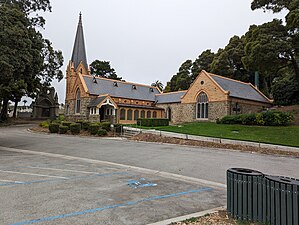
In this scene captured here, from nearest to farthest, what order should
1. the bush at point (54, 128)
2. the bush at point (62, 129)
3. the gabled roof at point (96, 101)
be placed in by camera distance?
the bush at point (62, 129) → the bush at point (54, 128) → the gabled roof at point (96, 101)

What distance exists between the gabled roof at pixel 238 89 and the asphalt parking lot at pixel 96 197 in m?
24.2

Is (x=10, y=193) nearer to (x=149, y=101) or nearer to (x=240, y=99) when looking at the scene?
(x=240, y=99)

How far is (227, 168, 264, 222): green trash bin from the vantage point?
4.13 m

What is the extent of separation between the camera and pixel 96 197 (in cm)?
573

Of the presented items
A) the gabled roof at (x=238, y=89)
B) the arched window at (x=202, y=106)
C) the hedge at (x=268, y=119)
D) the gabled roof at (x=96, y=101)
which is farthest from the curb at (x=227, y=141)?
the gabled roof at (x=96, y=101)

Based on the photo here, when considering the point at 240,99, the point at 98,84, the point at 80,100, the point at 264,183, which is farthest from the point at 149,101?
the point at 264,183

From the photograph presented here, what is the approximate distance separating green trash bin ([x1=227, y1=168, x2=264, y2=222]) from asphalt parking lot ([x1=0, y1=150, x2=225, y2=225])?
91 centimetres

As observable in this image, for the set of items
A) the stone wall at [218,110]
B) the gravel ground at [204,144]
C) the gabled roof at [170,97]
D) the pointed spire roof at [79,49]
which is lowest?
the gravel ground at [204,144]

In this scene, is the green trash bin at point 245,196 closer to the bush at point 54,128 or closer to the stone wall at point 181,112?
the bush at point 54,128

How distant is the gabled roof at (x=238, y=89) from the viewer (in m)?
30.5

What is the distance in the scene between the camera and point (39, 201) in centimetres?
535

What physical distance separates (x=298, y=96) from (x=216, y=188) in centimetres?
3206

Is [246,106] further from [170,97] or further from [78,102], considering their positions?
[78,102]

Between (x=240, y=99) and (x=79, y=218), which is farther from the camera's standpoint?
(x=240, y=99)
